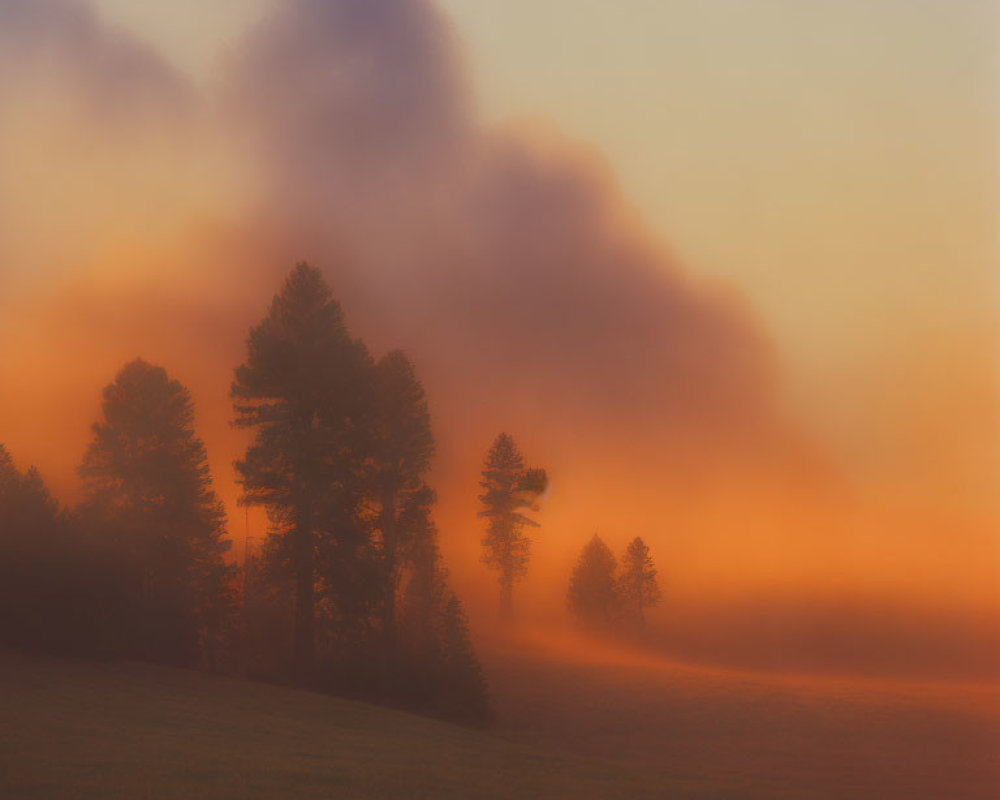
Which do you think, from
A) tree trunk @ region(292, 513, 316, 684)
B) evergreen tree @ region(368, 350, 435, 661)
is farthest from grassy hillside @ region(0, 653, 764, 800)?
evergreen tree @ region(368, 350, 435, 661)

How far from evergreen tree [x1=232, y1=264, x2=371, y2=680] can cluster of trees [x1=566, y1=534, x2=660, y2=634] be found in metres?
51.6

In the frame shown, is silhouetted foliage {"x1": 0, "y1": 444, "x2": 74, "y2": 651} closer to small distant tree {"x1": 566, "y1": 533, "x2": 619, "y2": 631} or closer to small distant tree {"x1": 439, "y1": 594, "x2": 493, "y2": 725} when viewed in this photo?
small distant tree {"x1": 439, "y1": 594, "x2": 493, "y2": 725}

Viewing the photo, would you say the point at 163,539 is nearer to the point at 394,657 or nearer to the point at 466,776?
the point at 394,657

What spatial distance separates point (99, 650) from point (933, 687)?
156 feet

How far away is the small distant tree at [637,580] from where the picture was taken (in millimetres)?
89438

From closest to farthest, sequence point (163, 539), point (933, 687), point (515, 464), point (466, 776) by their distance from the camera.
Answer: point (466, 776) < point (163, 539) < point (933, 687) < point (515, 464)

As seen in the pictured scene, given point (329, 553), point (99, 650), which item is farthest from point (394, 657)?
point (99, 650)

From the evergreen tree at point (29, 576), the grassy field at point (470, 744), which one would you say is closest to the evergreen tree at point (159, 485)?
the evergreen tree at point (29, 576)

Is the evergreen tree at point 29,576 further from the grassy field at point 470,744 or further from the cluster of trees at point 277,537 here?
the grassy field at point 470,744

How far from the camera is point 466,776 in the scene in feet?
63.6

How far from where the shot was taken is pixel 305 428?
37.2 metres

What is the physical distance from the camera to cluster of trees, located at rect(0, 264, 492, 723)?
31.9 metres

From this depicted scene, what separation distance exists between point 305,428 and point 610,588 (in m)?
55.7

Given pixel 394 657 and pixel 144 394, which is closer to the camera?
pixel 394 657
